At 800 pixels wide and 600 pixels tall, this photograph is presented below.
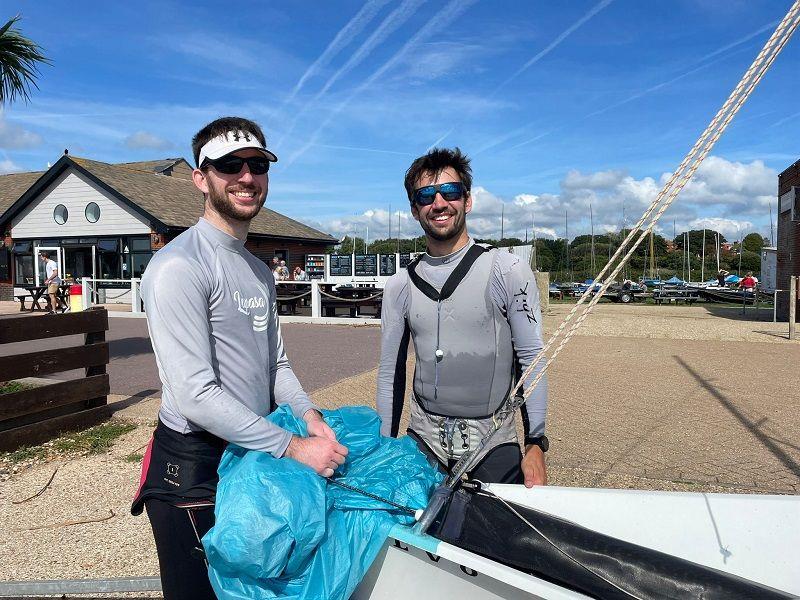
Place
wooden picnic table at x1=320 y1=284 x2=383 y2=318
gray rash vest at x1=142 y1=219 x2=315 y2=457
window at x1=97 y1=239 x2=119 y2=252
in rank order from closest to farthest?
gray rash vest at x1=142 y1=219 x2=315 y2=457
wooden picnic table at x1=320 y1=284 x2=383 y2=318
window at x1=97 y1=239 x2=119 y2=252

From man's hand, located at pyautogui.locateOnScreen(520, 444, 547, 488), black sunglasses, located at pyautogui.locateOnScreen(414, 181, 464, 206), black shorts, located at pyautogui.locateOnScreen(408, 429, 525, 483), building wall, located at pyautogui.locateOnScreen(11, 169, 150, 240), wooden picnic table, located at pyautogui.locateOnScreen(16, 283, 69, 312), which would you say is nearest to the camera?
man's hand, located at pyautogui.locateOnScreen(520, 444, 547, 488)

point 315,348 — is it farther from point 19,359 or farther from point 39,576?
point 39,576

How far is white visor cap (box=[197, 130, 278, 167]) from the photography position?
1937 mm

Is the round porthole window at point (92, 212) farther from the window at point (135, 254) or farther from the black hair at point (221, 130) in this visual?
the black hair at point (221, 130)

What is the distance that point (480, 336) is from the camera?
241 centimetres

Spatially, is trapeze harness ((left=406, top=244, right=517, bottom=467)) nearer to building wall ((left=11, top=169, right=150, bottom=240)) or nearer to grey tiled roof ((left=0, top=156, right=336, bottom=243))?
grey tiled roof ((left=0, top=156, right=336, bottom=243))

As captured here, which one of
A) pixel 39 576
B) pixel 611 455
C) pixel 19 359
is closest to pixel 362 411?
pixel 39 576

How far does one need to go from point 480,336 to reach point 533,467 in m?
0.54

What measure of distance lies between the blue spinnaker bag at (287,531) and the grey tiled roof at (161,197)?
811 inches

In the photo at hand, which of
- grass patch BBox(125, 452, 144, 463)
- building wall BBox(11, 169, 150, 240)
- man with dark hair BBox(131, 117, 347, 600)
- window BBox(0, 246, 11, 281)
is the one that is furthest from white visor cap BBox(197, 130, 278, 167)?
window BBox(0, 246, 11, 281)

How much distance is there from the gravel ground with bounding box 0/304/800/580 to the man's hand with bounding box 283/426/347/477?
7.17 feet

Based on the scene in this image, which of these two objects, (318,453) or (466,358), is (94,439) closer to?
(466,358)

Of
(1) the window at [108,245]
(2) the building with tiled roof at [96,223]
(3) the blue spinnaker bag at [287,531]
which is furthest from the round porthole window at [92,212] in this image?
(3) the blue spinnaker bag at [287,531]

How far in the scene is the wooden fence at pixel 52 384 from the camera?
17.6 feet
